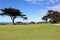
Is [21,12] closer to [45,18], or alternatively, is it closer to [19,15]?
[19,15]

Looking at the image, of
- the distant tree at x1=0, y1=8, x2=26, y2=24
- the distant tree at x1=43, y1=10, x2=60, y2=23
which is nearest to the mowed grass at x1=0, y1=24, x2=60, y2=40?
the distant tree at x1=0, y1=8, x2=26, y2=24

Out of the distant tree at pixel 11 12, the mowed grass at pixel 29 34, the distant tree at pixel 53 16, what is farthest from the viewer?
the distant tree at pixel 53 16

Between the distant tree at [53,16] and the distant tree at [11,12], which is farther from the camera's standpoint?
the distant tree at [53,16]

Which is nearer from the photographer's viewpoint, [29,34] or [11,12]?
[29,34]

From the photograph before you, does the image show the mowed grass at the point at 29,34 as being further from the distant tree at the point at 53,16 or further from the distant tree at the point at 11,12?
the distant tree at the point at 53,16

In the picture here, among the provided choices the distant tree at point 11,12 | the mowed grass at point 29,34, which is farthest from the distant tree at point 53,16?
the mowed grass at point 29,34

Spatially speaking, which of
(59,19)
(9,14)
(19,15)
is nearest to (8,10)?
(9,14)

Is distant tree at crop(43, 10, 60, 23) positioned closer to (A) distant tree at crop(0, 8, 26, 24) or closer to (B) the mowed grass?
(A) distant tree at crop(0, 8, 26, 24)

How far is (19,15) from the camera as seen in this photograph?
163 ft

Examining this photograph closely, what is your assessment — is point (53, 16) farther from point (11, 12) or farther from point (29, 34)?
point (29, 34)

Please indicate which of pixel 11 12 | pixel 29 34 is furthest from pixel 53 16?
pixel 29 34

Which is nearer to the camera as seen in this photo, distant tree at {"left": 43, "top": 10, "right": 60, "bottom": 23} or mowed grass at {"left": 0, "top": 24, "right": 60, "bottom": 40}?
mowed grass at {"left": 0, "top": 24, "right": 60, "bottom": 40}

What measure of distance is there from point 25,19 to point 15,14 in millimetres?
4777

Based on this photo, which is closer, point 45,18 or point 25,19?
point 25,19
